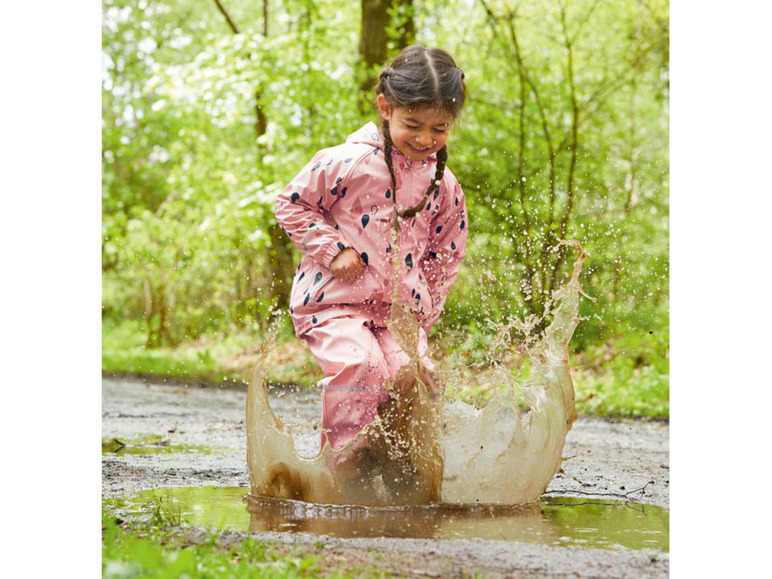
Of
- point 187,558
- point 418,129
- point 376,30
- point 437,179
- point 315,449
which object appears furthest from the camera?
point 376,30

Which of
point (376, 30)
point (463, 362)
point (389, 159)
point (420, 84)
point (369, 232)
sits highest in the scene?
point (376, 30)

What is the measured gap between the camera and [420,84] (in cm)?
300

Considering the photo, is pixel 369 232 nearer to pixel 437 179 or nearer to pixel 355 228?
pixel 355 228

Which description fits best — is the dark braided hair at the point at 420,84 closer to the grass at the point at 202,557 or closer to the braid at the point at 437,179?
the braid at the point at 437,179

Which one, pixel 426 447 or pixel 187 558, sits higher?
pixel 426 447

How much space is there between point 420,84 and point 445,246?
1.99ft

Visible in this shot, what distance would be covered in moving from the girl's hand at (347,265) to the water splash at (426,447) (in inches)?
7.4

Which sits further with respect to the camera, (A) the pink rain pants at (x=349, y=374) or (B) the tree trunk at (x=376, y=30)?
(B) the tree trunk at (x=376, y=30)

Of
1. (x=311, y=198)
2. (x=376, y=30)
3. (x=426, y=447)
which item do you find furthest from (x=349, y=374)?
(x=376, y=30)

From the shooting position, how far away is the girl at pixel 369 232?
2.91m

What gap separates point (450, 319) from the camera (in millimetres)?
5684

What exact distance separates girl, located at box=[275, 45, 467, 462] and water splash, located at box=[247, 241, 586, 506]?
73 millimetres

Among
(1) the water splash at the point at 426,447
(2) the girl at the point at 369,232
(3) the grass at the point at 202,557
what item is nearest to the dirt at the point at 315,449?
(3) the grass at the point at 202,557

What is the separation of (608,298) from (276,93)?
2694 mm
